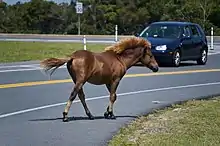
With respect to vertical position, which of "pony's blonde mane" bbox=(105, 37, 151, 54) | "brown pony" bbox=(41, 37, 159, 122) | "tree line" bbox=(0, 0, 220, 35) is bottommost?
"tree line" bbox=(0, 0, 220, 35)

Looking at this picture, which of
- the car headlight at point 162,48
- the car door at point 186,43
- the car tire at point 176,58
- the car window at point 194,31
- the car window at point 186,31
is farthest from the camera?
the car window at point 194,31

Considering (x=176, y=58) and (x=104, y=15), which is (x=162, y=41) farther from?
(x=104, y=15)

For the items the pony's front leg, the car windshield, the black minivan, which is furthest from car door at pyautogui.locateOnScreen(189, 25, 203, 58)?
the pony's front leg

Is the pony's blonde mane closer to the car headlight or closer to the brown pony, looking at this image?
the brown pony

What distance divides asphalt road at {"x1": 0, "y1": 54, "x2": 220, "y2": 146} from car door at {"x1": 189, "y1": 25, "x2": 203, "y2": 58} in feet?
7.06

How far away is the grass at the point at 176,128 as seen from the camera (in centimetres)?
842

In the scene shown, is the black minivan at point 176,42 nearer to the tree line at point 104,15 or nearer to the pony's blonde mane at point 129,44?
the pony's blonde mane at point 129,44

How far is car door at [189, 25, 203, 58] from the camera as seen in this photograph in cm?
2402

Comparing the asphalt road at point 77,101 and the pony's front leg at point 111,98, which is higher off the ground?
the pony's front leg at point 111,98

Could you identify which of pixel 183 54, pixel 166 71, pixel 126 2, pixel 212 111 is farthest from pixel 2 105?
pixel 126 2

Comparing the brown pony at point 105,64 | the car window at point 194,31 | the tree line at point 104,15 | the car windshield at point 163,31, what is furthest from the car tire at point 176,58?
the tree line at point 104,15

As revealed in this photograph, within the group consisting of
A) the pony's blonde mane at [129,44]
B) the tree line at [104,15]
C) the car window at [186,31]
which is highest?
the pony's blonde mane at [129,44]

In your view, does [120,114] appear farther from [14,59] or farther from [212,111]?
[14,59]

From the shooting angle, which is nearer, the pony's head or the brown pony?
Result: the brown pony
